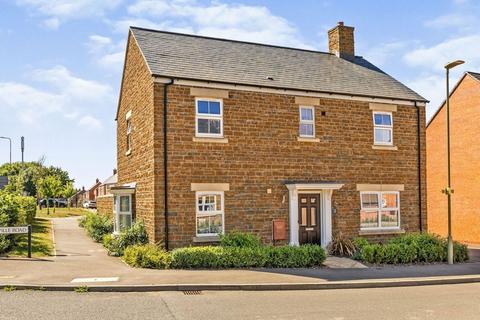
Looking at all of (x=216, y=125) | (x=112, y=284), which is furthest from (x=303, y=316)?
(x=216, y=125)

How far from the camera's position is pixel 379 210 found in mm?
18875

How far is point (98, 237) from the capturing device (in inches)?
867

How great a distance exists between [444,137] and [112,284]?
69.2ft

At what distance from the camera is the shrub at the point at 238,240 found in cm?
1537

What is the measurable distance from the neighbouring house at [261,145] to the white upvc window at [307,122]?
0.04m

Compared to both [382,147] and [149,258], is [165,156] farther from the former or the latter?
[382,147]

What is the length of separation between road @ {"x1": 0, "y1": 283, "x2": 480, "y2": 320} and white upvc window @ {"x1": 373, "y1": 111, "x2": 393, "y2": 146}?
8505 millimetres

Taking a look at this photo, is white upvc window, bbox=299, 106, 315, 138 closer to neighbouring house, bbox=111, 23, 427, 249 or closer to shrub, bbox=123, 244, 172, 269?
neighbouring house, bbox=111, 23, 427, 249

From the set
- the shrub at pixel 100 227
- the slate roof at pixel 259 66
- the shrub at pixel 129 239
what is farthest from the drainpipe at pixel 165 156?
the shrub at pixel 100 227

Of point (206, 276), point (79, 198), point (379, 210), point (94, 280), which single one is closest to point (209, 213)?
point (206, 276)

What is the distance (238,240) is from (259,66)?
7.10 metres

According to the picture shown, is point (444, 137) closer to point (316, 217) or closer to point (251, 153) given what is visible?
point (316, 217)

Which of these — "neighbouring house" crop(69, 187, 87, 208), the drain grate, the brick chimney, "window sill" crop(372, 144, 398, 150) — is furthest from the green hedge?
"neighbouring house" crop(69, 187, 87, 208)

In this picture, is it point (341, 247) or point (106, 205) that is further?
point (106, 205)
